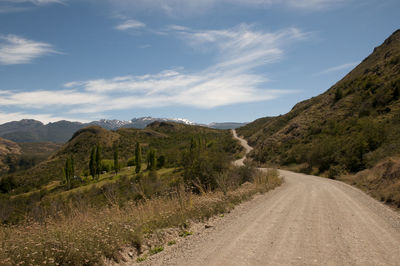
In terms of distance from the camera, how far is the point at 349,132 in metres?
32.8

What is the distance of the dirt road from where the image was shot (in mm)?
4773

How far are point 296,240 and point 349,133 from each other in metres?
32.0

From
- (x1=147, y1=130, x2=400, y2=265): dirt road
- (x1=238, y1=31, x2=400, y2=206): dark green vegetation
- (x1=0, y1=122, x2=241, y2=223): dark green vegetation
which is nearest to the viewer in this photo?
(x1=147, y1=130, x2=400, y2=265): dirt road

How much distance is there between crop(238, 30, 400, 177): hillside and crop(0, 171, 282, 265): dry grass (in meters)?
19.8

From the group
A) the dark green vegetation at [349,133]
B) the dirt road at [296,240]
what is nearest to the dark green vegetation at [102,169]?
the dirt road at [296,240]

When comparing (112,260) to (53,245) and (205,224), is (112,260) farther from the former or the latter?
(205,224)

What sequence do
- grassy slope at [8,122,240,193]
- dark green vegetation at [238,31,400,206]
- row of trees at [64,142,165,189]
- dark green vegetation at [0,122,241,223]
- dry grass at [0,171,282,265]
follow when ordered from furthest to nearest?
grassy slope at [8,122,240,193] < row of trees at [64,142,165,189] < dark green vegetation at [0,122,241,223] < dark green vegetation at [238,31,400,206] < dry grass at [0,171,282,265]

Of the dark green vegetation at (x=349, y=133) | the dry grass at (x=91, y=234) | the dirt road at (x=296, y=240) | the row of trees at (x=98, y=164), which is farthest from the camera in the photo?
the row of trees at (x=98, y=164)

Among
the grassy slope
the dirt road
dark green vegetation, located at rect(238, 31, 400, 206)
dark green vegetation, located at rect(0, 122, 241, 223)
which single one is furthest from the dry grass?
the grassy slope

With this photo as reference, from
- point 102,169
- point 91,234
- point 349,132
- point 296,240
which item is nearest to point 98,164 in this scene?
point 102,169

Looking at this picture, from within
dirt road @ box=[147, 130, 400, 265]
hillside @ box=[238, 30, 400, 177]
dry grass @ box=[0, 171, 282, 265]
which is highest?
hillside @ box=[238, 30, 400, 177]

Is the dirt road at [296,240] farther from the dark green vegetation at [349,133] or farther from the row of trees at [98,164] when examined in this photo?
the row of trees at [98,164]

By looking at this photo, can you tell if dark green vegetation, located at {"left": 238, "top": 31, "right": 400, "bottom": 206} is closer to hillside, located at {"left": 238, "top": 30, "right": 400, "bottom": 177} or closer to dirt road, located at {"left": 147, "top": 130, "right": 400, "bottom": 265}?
hillside, located at {"left": 238, "top": 30, "right": 400, "bottom": 177}

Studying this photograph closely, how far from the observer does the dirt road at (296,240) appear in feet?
15.7
